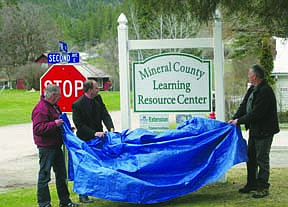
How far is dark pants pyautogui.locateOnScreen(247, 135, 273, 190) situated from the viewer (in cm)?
790

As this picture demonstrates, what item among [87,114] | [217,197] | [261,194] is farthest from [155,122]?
[261,194]

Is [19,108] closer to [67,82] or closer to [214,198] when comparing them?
[67,82]

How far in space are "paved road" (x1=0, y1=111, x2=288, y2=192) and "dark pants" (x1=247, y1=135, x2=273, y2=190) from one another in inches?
98.5

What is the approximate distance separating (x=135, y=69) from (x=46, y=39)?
71.7 metres

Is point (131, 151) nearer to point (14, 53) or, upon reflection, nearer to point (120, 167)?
point (120, 167)

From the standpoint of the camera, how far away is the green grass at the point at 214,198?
25.4 feet

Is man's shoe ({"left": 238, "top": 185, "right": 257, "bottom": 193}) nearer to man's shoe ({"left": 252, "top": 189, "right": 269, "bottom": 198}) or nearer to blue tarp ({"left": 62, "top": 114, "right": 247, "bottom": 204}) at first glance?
man's shoe ({"left": 252, "top": 189, "right": 269, "bottom": 198})

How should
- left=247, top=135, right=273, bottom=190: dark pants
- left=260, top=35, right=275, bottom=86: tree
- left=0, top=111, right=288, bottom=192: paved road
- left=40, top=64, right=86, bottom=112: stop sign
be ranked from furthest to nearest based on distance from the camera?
left=260, top=35, right=275, bottom=86: tree → left=0, top=111, right=288, bottom=192: paved road → left=40, top=64, right=86, bottom=112: stop sign → left=247, top=135, right=273, bottom=190: dark pants

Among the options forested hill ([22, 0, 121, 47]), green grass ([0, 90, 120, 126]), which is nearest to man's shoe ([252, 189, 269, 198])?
green grass ([0, 90, 120, 126])

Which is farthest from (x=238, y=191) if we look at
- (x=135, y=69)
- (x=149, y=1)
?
(x=149, y=1)

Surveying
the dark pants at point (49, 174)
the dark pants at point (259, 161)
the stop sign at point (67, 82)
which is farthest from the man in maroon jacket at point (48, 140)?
the dark pants at point (259, 161)

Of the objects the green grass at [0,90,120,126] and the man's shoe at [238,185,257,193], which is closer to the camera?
the man's shoe at [238,185,257,193]

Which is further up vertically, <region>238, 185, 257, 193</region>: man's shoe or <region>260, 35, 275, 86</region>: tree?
<region>260, 35, 275, 86</region>: tree

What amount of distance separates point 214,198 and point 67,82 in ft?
9.35
